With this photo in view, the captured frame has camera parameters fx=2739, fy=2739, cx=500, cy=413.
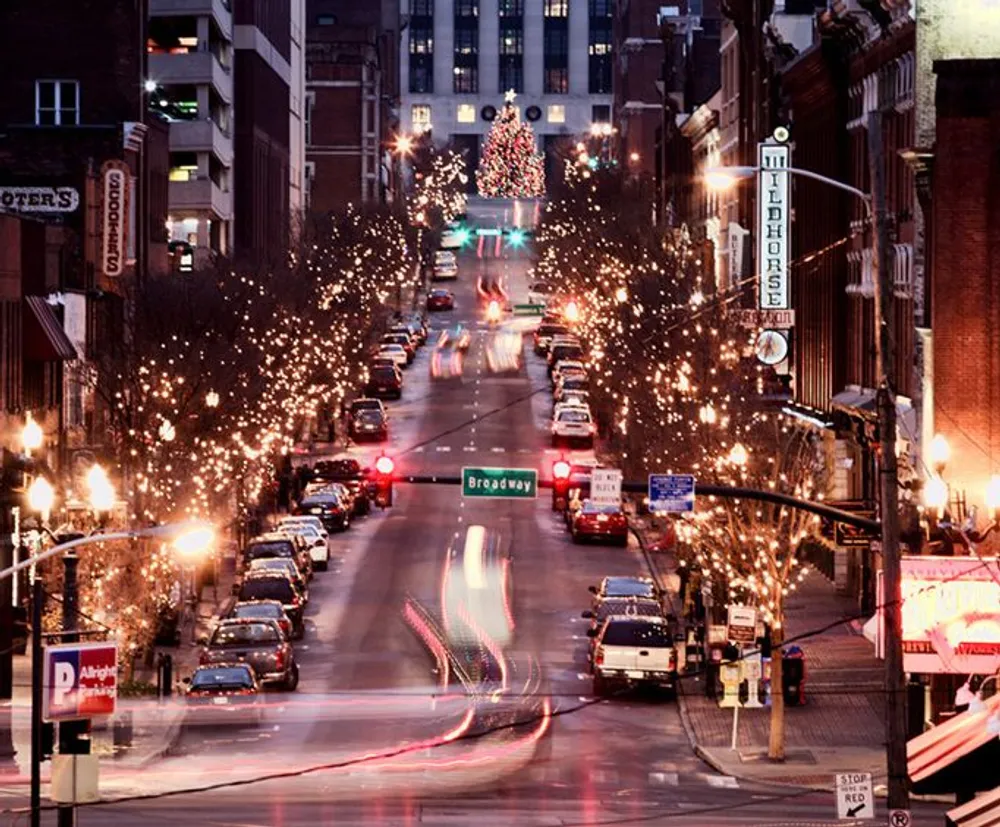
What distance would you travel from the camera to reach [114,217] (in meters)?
89.5

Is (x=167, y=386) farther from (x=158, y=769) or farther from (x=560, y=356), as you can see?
(x=560, y=356)

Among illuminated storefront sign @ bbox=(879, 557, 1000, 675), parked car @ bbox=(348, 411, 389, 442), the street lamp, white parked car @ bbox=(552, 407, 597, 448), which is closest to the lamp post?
illuminated storefront sign @ bbox=(879, 557, 1000, 675)

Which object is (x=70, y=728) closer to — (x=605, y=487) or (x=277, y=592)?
(x=605, y=487)

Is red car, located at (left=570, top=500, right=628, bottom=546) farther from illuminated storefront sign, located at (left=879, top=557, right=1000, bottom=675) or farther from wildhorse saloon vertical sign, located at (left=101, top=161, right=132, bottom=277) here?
illuminated storefront sign, located at (left=879, top=557, right=1000, bottom=675)

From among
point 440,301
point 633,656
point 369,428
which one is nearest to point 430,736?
point 633,656

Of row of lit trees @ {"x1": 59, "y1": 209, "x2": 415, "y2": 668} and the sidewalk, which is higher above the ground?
row of lit trees @ {"x1": 59, "y1": 209, "x2": 415, "y2": 668}

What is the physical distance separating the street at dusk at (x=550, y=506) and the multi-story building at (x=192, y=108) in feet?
47.7

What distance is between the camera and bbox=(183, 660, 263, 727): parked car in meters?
55.5

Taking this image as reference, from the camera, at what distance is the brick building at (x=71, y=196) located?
71688mm

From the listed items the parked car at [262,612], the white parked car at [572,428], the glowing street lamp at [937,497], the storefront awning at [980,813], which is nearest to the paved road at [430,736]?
the parked car at [262,612]

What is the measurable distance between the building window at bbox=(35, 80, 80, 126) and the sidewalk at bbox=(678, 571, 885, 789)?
4805cm

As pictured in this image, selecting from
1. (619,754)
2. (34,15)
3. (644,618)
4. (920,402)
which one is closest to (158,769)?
(619,754)

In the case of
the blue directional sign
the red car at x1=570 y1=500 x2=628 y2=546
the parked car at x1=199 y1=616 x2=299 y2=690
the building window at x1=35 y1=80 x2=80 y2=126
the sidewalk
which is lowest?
the sidewalk

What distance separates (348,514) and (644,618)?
33157 mm
